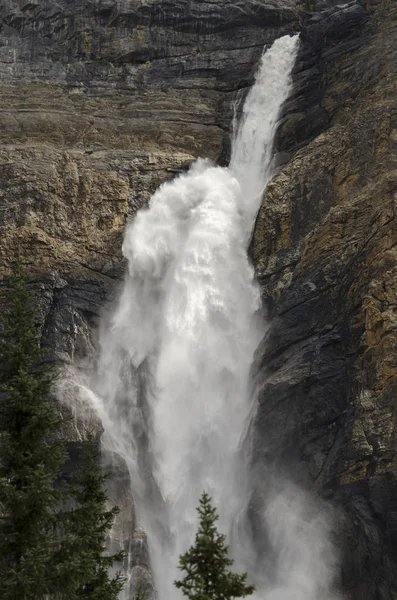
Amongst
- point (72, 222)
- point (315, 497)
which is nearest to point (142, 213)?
point (72, 222)

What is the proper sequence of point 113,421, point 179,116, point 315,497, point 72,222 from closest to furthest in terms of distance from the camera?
point 315,497
point 113,421
point 72,222
point 179,116

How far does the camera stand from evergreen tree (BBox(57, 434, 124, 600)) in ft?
47.0

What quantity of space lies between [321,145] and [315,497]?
55.6 feet

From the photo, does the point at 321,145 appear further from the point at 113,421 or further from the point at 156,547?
the point at 156,547

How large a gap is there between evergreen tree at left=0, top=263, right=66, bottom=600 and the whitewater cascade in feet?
49.6

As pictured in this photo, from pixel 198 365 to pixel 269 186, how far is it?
9401 mm

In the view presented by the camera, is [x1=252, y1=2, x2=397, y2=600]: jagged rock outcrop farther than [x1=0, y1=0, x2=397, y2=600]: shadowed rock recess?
No

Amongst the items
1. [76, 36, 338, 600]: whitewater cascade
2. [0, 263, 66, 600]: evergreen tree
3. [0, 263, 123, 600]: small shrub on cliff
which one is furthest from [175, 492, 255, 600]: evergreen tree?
[76, 36, 338, 600]: whitewater cascade

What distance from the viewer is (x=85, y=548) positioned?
49.6 feet

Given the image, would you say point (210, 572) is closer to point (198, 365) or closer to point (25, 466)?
point (25, 466)

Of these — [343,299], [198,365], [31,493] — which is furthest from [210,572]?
[198,365]

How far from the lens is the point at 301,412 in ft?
99.6

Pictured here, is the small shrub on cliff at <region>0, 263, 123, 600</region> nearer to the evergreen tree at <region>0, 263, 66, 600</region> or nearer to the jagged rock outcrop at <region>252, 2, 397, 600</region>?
the evergreen tree at <region>0, 263, 66, 600</region>

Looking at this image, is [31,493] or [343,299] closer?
[31,493]
